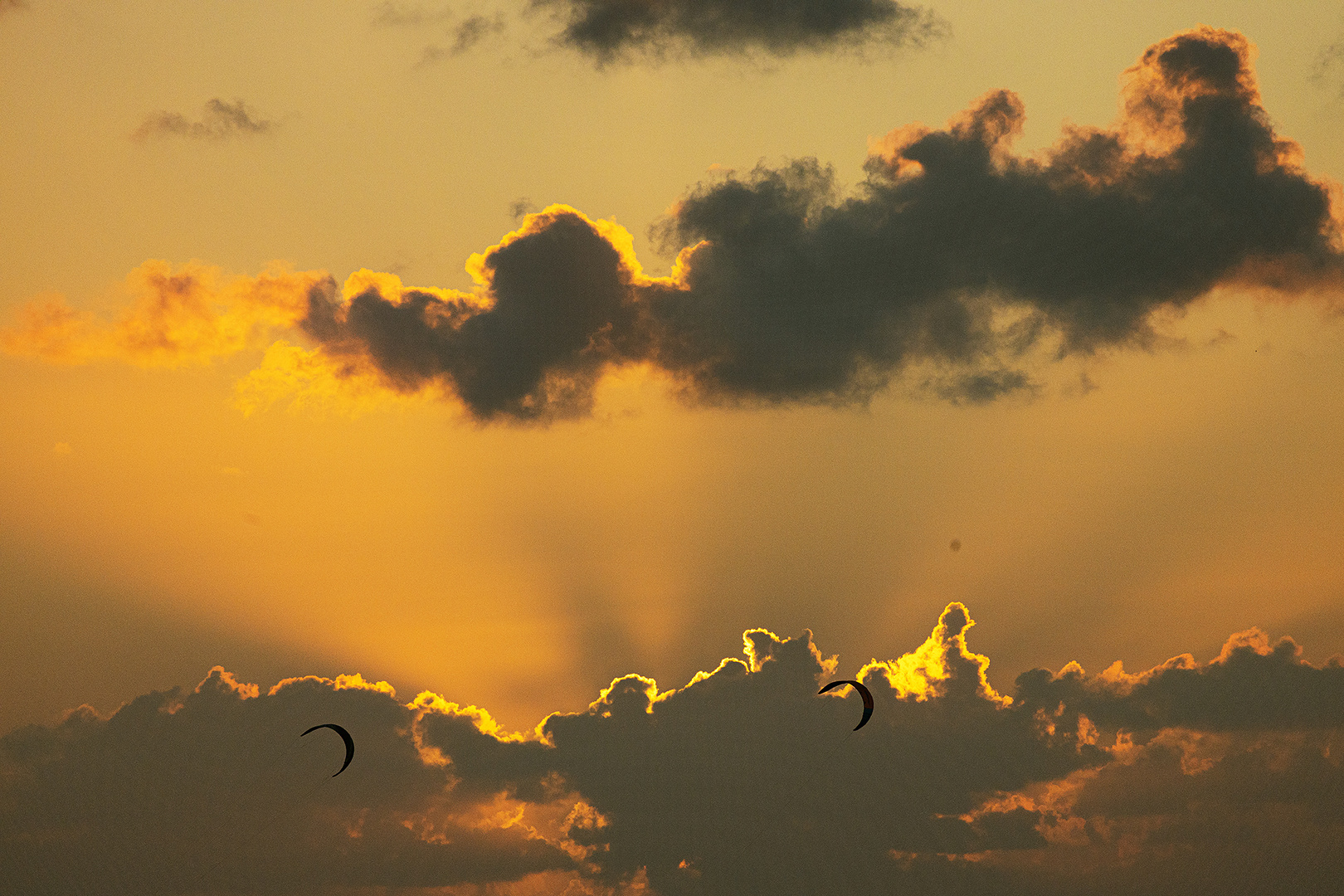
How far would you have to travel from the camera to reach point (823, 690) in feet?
639

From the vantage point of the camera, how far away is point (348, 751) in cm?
19888

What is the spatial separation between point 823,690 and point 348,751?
7059 centimetres
